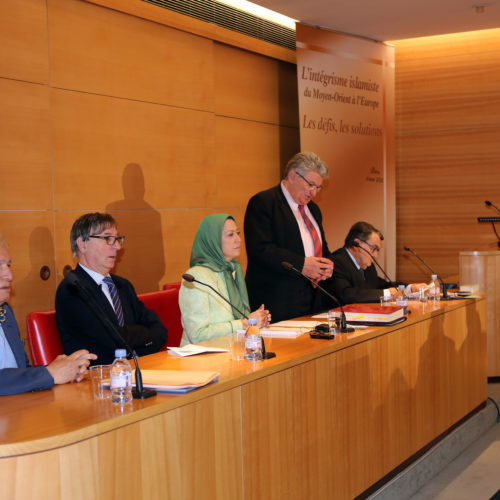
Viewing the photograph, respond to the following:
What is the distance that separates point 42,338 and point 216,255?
888 millimetres

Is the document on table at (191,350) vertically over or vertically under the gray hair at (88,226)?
under

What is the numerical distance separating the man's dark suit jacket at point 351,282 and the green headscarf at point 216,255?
1.06 meters

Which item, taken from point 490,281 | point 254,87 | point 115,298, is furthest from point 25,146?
point 490,281

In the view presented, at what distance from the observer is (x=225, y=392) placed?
2.39m

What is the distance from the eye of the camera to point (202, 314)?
3.31 meters

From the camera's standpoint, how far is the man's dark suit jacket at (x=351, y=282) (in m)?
4.48

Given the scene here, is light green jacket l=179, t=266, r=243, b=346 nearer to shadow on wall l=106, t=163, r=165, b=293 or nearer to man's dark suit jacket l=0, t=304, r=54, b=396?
man's dark suit jacket l=0, t=304, r=54, b=396

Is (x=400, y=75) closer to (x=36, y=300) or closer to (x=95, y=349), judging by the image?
(x=36, y=300)

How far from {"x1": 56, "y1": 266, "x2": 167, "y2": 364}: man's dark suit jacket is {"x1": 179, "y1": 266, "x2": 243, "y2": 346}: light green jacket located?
0.20 metres

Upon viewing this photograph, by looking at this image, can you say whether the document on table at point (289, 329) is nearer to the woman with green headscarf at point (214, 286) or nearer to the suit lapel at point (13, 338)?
the woman with green headscarf at point (214, 286)

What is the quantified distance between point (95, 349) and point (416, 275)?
5299mm

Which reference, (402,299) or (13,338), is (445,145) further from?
(13,338)

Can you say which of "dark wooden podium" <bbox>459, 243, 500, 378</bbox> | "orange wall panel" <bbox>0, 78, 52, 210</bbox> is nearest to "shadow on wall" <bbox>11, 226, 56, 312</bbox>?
"orange wall panel" <bbox>0, 78, 52, 210</bbox>

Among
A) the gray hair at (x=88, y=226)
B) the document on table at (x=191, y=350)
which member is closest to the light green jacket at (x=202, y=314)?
the document on table at (x=191, y=350)
